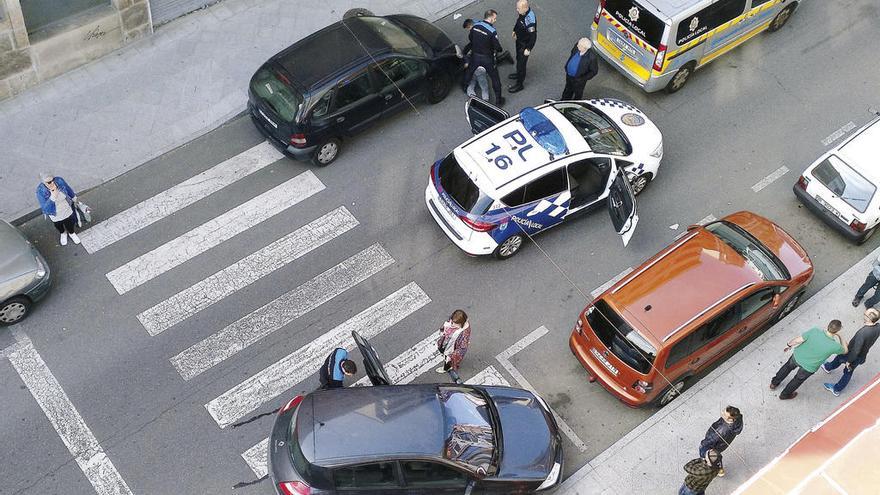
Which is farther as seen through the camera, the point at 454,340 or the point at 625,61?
the point at 625,61

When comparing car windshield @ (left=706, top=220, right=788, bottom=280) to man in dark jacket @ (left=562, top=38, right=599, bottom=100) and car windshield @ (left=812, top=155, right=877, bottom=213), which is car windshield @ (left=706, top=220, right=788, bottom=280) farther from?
man in dark jacket @ (left=562, top=38, right=599, bottom=100)

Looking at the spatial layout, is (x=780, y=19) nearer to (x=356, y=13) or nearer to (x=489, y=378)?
(x=356, y=13)

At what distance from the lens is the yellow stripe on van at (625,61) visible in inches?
688

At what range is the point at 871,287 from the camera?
48.0 feet

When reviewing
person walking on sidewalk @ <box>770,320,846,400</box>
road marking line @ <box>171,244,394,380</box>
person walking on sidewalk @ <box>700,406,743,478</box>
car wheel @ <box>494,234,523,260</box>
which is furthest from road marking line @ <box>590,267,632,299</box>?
road marking line @ <box>171,244,394,380</box>

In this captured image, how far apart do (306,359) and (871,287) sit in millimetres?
8376

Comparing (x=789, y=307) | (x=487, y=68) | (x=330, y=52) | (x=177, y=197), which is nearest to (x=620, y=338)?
(x=789, y=307)

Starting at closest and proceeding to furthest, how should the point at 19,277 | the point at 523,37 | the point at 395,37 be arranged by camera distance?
the point at 19,277 → the point at 395,37 → the point at 523,37

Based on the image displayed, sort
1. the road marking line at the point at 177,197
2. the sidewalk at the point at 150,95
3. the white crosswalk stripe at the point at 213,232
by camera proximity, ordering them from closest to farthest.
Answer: the white crosswalk stripe at the point at 213,232, the road marking line at the point at 177,197, the sidewalk at the point at 150,95

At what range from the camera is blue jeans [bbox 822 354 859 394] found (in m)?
13.6

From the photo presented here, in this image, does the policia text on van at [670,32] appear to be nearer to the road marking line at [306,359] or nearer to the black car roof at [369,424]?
the road marking line at [306,359]

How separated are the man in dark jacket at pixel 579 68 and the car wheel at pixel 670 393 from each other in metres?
5.87

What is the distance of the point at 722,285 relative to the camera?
1348 cm

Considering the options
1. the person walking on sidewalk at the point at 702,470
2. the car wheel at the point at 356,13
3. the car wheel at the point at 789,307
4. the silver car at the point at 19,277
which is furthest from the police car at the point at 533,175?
the silver car at the point at 19,277
